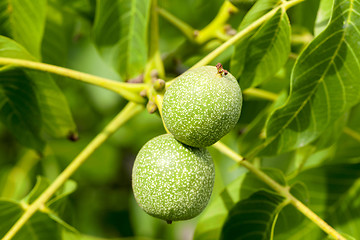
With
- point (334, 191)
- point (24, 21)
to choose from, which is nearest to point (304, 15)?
point (334, 191)

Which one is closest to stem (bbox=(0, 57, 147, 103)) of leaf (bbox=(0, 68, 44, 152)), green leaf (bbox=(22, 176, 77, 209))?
leaf (bbox=(0, 68, 44, 152))

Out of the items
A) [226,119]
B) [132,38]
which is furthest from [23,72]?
[226,119]

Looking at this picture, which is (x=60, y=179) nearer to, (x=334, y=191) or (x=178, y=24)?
(x=178, y=24)

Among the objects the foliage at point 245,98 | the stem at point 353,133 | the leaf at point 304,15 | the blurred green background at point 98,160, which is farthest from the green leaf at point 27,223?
the leaf at point 304,15

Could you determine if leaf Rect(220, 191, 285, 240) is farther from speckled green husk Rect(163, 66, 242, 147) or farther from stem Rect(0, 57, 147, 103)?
stem Rect(0, 57, 147, 103)

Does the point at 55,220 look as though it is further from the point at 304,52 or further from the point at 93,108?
the point at 93,108

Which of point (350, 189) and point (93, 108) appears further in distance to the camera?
point (93, 108)
